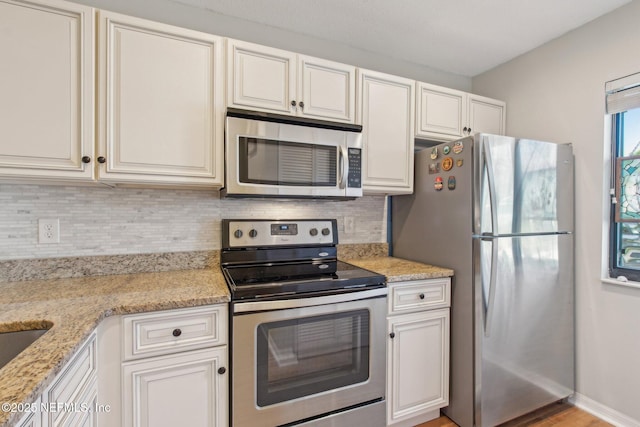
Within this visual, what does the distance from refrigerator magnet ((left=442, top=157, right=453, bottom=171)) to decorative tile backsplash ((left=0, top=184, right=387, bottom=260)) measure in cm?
91

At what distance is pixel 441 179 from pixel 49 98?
2002 millimetres

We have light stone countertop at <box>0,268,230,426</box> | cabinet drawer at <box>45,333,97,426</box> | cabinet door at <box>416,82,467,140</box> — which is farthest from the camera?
cabinet door at <box>416,82,467,140</box>

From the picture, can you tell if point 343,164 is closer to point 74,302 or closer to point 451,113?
point 451,113

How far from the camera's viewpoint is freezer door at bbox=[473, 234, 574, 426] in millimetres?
1651

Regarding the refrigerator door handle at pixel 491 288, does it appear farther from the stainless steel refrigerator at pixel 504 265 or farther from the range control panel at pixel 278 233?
the range control panel at pixel 278 233

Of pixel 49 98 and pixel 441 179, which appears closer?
pixel 49 98

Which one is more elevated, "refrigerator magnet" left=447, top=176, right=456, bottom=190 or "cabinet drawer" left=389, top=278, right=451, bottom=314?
"refrigerator magnet" left=447, top=176, right=456, bottom=190

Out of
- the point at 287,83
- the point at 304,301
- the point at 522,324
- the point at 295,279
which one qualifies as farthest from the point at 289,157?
the point at 522,324

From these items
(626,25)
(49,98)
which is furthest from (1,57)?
(626,25)

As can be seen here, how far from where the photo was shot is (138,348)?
46.6 inches

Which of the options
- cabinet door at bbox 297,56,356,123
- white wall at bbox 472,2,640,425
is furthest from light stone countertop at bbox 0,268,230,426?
white wall at bbox 472,2,640,425

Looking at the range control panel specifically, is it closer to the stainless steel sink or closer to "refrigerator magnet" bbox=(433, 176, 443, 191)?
"refrigerator magnet" bbox=(433, 176, 443, 191)

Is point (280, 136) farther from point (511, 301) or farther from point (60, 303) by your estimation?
point (511, 301)

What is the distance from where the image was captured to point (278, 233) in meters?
1.84
